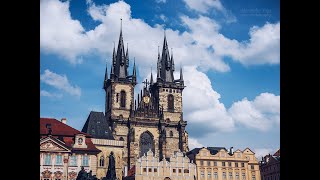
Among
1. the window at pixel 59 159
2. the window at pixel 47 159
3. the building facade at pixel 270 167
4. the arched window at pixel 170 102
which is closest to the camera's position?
the window at pixel 47 159

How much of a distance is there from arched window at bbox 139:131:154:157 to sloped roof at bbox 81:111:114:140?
700 centimetres

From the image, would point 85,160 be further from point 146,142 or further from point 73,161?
point 146,142

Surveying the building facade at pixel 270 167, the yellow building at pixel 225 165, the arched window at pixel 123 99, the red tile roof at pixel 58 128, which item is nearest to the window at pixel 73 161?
the red tile roof at pixel 58 128

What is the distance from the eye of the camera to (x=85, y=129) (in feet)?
171

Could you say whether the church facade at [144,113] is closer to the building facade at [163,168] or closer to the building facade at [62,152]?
the building facade at [163,168]

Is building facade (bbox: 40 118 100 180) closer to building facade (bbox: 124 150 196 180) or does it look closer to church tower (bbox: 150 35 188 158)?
building facade (bbox: 124 150 196 180)

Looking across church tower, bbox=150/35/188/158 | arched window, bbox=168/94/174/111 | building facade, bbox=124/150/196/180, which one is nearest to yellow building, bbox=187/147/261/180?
building facade, bbox=124/150/196/180

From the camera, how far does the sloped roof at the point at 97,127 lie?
5000 centimetres

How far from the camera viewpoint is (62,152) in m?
38.5

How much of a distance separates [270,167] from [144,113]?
61.8 ft

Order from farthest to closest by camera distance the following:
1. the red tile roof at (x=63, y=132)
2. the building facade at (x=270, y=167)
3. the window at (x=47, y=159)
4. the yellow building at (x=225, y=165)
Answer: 1. the yellow building at (x=225, y=165)
2. the building facade at (x=270, y=167)
3. the red tile roof at (x=63, y=132)
4. the window at (x=47, y=159)

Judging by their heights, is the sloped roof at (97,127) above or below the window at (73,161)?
above
